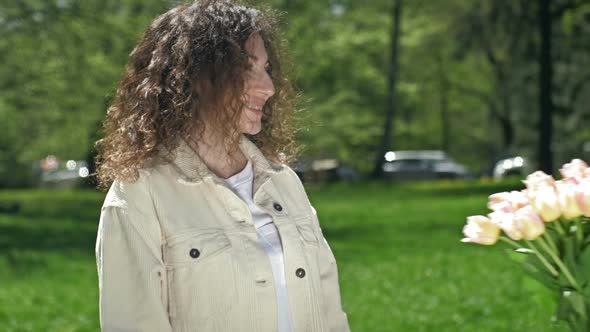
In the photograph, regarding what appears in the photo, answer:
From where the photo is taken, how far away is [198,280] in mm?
3041

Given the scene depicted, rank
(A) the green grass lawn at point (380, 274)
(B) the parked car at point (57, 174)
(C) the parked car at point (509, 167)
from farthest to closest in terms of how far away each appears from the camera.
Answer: (B) the parked car at point (57, 174), (C) the parked car at point (509, 167), (A) the green grass lawn at point (380, 274)

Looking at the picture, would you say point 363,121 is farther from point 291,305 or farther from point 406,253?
point 291,305

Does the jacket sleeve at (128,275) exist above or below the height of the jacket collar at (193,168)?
below

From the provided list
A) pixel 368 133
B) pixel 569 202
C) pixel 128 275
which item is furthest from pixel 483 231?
pixel 368 133

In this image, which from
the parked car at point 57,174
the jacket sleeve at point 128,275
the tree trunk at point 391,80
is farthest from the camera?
the parked car at point 57,174

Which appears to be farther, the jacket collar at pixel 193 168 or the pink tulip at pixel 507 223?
the jacket collar at pixel 193 168

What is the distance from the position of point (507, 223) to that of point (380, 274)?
10.4 meters

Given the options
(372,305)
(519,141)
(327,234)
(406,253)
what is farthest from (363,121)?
(372,305)

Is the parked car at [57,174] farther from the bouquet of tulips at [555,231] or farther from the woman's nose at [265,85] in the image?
the bouquet of tulips at [555,231]

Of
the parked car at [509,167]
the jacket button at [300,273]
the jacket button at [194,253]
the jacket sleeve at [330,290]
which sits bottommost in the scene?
the parked car at [509,167]

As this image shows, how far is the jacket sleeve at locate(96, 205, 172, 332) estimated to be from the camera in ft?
9.70

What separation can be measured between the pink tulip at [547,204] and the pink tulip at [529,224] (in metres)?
0.02

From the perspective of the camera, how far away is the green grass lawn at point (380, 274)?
962 cm

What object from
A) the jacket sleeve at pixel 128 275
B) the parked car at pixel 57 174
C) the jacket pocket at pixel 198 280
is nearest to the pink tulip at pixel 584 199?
the jacket pocket at pixel 198 280
